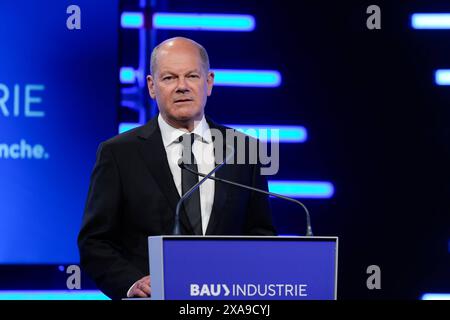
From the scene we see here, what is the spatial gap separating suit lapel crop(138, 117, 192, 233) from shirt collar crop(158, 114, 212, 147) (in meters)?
0.02

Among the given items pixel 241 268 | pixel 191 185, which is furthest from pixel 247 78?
pixel 241 268

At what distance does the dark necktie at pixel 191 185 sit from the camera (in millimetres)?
2715

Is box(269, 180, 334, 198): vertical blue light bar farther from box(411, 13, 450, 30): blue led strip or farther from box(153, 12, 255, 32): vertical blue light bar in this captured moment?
box(411, 13, 450, 30): blue led strip

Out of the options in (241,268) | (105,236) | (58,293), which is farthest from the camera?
(58,293)

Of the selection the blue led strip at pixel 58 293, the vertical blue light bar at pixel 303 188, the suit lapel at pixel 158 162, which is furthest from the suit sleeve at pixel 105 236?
the vertical blue light bar at pixel 303 188

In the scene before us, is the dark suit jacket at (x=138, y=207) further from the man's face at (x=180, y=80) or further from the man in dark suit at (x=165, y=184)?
the man's face at (x=180, y=80)

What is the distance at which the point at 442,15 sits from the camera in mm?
4109

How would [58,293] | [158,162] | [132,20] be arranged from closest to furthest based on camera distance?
[158,162]
[58,293]
[132,20]

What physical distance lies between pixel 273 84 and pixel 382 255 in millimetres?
899

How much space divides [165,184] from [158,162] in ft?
0.27

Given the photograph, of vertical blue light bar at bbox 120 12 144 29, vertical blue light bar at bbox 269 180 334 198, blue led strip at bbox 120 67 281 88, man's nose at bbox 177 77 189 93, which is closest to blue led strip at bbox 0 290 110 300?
vertical blue light bar at bbox 269 180 334 198

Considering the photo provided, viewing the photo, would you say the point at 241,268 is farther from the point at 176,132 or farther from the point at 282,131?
the point at 282,131

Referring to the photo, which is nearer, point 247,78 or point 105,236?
point 105,236

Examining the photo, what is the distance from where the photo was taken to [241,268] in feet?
6.58
